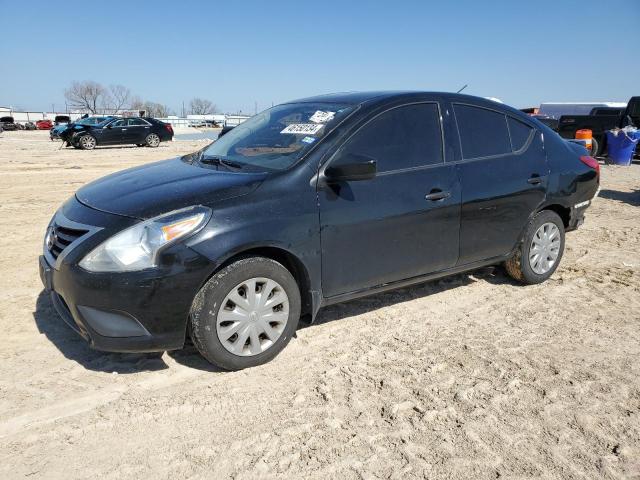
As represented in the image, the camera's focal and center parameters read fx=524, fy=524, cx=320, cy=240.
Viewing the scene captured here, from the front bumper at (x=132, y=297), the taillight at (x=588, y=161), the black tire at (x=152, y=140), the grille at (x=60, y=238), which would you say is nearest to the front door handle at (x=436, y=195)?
the front bumper at (x=132, y=297)

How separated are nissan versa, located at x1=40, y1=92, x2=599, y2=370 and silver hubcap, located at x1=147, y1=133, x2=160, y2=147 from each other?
68.2ft

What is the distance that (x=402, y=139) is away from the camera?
153 inches

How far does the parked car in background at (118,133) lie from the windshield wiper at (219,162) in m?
20.0

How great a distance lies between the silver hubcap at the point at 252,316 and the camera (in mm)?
3129

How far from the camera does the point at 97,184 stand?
3.80 meters

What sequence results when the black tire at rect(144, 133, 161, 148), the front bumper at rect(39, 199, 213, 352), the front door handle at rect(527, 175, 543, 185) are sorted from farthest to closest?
the black tire at rect(144, 133, 161, 148) → the front door handle at rect(527, 175, 543, 185) → the front bumper at rect(39, 199, 213, 352)

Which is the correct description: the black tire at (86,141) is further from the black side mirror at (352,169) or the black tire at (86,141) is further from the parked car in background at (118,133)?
the black side mirror at (352,169)

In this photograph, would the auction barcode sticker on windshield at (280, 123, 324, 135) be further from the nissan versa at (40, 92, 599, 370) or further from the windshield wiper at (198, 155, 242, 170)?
the windshield wiper at (198, 155, 242, 170)

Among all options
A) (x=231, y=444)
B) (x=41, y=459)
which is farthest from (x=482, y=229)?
(x=41, y=459)

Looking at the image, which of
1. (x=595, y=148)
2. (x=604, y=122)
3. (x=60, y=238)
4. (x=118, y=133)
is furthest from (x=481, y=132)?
(x=118, y=133)

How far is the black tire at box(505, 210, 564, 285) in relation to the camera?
4680mm

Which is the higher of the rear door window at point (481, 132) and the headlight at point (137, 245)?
the rear door window at point (481, 132)

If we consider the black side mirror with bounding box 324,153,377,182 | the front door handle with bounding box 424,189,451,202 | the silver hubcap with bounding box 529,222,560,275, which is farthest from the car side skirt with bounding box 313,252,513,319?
the black side mirror with bounding box 324,153,377,182

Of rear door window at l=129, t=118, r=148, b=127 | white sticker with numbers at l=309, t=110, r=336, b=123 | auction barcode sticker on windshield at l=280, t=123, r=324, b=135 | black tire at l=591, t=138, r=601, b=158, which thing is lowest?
black tire at l=591, t=138, r=601, b=158
